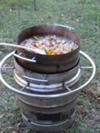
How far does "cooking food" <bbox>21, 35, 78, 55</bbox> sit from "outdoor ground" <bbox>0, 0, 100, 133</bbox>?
91 cm

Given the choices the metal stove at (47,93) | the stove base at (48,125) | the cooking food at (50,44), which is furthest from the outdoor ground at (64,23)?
the cooking food at (50,44)

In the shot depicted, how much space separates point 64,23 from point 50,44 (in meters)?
2.46

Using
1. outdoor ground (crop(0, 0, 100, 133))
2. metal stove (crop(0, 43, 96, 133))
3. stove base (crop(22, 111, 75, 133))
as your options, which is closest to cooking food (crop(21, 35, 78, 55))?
metal stove (crop(0, 43, 96, 133))

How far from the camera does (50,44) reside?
3.10 metres

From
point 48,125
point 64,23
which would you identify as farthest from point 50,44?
point 64,23

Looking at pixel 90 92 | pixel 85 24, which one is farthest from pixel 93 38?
pixel 90 92

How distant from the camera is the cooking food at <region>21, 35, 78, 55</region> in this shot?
2.96 meters

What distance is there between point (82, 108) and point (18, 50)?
3.94 ft

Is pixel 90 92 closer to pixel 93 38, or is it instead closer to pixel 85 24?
pixel 93 38

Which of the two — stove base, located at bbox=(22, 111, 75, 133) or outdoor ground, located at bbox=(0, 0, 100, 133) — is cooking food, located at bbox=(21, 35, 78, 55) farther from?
outdoor ground, located at bbox=(0, 0, 100, 133)

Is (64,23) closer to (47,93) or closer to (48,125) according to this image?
(48,125)

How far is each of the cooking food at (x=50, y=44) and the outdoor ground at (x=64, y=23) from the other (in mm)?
909

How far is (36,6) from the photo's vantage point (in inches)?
239

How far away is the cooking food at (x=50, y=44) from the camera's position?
2.96 metres
